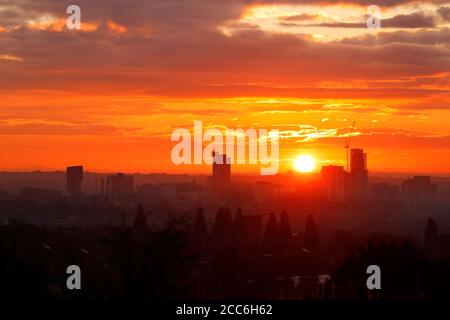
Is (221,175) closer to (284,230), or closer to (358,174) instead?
(358,174)

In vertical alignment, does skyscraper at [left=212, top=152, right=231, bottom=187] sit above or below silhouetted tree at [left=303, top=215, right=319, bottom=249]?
above

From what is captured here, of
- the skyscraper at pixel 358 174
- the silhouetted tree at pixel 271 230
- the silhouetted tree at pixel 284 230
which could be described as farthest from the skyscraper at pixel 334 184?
the silhouetted tree at pixel 271 230

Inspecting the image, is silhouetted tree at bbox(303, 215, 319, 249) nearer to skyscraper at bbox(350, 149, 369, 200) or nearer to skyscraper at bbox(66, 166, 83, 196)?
skyscraper at bbox(66, 166, 83, 196)

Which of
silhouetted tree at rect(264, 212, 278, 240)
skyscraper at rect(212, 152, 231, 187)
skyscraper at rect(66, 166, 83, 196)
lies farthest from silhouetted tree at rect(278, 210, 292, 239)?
skyscraper at rect(66, 166, 83, 196)

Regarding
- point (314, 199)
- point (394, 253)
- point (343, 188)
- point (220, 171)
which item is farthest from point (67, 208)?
point (394, 253)

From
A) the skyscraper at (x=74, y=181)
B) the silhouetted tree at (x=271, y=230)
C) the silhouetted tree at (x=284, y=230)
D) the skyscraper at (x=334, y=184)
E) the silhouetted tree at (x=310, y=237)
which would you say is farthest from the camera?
the skyscraper at (x=334, y=184)

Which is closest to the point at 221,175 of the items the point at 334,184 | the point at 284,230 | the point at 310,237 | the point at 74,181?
the point at 74,181

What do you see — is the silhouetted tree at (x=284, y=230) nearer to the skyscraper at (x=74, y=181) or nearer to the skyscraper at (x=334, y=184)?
the skyscraper at (x=74, y=181)

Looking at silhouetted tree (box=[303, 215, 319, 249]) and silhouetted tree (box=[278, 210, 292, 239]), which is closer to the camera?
silhouetted tree (box=[303, 215, 319, 249])
